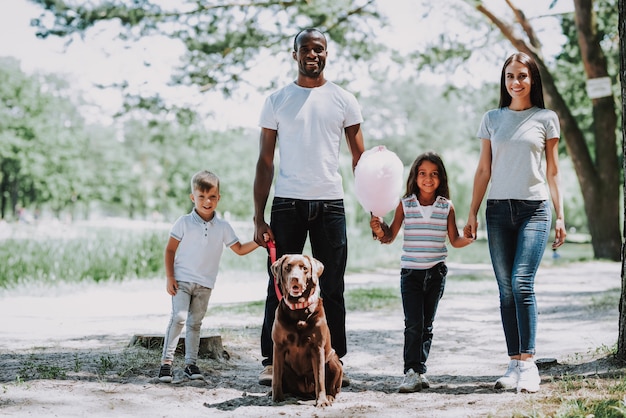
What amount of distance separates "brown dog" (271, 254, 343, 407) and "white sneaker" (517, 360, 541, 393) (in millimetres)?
1061

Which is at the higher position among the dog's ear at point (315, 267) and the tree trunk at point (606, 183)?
the tree trunk at point (606, 183)

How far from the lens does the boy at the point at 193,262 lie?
4.61m

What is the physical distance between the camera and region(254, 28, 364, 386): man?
437 centimetres

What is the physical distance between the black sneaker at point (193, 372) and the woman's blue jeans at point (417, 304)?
1.35m

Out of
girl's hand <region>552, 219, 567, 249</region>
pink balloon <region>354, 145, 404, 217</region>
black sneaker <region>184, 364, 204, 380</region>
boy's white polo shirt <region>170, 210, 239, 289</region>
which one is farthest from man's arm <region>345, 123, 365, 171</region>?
black sneaker <region>184, 364, 204, 380</region>

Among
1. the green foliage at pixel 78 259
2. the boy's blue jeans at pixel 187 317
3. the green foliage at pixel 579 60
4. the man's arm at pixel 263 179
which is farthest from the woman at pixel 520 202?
the green foliage at pixel 579 60

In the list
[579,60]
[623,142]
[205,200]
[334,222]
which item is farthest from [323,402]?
[579,60]

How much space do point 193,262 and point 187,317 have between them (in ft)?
1.28

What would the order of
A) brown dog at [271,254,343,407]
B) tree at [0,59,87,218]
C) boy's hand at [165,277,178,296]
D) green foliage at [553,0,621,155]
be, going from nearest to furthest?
1. brown dog at [271,254,343,407]
2. boy's hand at [165,277,178,296]
3. green foliage at [553,0,621,155]
4. tree at [0,59,87,218]

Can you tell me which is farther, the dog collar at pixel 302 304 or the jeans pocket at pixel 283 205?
the jeans pocket at pixel 283 205

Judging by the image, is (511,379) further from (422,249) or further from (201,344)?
(201,344)

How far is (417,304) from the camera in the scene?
178 inches

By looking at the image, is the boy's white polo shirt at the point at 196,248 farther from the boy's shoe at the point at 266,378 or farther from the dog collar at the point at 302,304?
the dog collar at the point at 302,304

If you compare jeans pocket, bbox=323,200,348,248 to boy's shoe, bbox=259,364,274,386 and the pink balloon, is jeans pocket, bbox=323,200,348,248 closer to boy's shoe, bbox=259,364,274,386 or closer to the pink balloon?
the pink balloon
